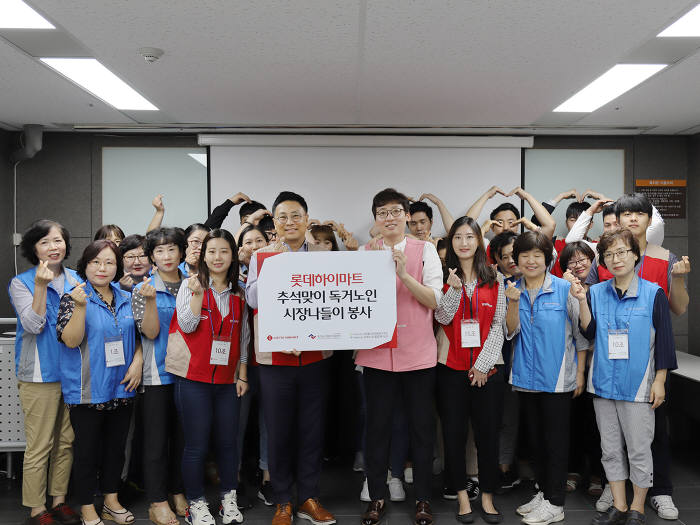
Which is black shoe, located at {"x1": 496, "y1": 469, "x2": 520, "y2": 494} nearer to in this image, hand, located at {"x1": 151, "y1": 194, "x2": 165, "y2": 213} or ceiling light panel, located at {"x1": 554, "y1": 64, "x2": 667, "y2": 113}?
ceiling light panel, located at {"x1": 554, "y1": 64, "x2": 667, "y2": 113}

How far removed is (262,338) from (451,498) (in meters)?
1.53

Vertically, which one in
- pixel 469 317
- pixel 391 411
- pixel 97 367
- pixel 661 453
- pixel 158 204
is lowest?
pixel 661 453

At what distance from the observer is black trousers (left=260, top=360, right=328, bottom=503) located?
8.87ft

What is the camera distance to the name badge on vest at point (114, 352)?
8.77ft

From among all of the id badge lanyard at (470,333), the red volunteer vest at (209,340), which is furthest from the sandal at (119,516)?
the id badge lanyard at (470,333)

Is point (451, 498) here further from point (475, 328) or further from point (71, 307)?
point (71, 307)

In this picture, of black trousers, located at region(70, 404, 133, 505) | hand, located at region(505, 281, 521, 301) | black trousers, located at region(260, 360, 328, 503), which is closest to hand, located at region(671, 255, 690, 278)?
hand, located at region(505, 281, 521, 301)

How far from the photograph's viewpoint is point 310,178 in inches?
201

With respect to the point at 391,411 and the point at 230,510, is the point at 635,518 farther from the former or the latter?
the point at 230,510

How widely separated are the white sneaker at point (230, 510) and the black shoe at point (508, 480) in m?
1.56

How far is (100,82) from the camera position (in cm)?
354

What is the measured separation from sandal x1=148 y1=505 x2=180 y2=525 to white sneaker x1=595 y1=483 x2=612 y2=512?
90.6 inches

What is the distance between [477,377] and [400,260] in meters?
0.74

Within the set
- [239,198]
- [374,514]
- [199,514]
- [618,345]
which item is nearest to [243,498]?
[199,514]
